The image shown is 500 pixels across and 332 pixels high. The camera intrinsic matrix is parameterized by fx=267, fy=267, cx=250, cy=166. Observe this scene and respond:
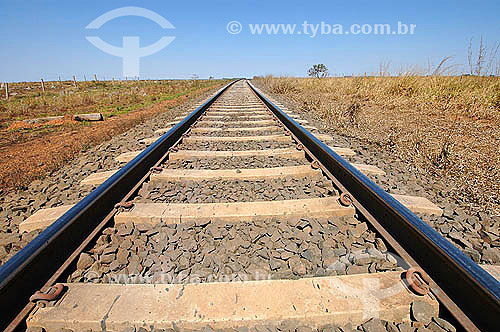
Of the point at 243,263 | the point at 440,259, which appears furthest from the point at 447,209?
the point at 243,263

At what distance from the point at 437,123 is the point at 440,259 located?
191 inches

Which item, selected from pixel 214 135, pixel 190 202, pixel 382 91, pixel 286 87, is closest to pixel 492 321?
pixel 190 202

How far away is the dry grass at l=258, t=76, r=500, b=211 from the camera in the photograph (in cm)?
269

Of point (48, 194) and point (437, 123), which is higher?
point (437, 123)

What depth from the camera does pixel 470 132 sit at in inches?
170

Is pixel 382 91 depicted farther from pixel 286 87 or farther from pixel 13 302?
pixel 13 302

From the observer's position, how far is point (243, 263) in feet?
4.68

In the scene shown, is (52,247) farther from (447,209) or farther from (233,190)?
(447,209)

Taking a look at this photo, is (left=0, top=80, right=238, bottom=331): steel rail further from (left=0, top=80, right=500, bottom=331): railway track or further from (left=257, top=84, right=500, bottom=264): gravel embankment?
(left=257, top=84, right=500, bottom=264): gravel embankment

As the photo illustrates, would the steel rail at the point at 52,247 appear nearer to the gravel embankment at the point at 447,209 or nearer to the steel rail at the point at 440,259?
the steel rail at the point at 440,259

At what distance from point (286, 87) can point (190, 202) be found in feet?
40.9

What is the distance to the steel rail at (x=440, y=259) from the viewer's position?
0.98 m

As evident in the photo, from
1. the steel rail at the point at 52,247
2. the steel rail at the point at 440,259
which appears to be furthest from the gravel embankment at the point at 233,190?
the steel rail at the point at 440,259

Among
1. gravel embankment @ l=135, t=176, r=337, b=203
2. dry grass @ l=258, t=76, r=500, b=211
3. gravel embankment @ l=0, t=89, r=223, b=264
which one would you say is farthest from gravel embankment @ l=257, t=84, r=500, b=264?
gravel embankment @ l=0, t=89, r=223, b=264
